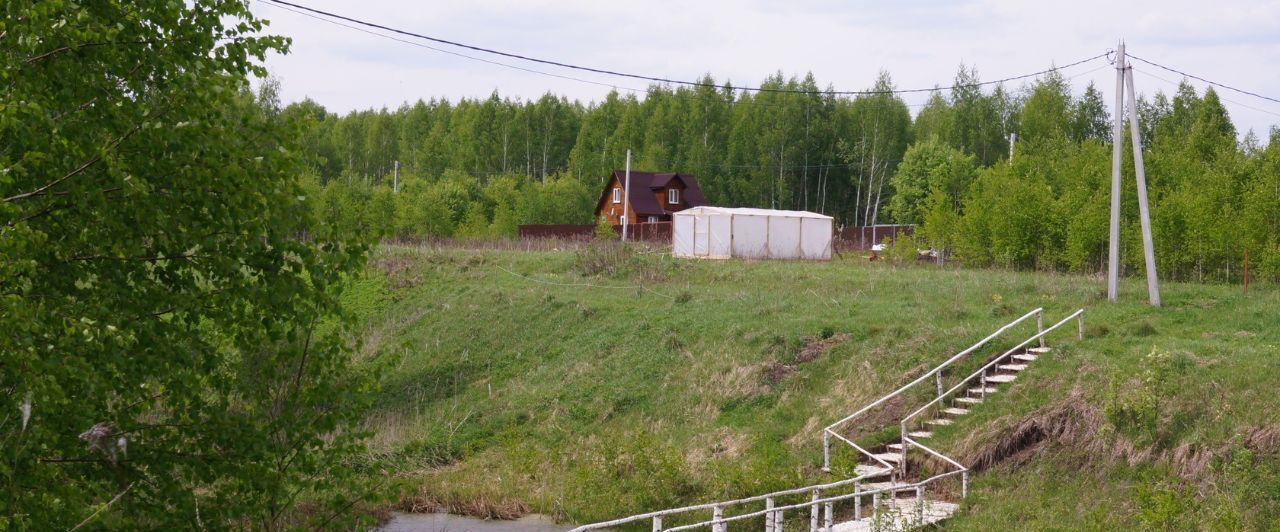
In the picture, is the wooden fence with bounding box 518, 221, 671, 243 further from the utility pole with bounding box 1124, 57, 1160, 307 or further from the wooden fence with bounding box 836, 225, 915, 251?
the utility pole with bounding box 1124, 57, 1160, 307

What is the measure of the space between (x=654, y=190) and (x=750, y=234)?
32.8m

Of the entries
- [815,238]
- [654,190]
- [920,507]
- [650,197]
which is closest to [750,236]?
[815,238]

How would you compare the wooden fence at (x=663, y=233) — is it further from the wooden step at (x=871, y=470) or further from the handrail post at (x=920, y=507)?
the handrail post at (x=920, y=507)

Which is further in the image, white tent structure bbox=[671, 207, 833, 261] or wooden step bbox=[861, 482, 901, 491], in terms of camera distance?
white tent structure bbox=[671, 207, 833, 261]

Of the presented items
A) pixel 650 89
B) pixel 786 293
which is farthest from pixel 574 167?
pixel 786 293

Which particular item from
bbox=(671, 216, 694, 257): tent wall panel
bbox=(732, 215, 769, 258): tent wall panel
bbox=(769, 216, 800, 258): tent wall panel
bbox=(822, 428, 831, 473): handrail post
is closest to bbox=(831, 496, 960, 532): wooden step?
bbox=(822, 428, 831, 473): handrail post

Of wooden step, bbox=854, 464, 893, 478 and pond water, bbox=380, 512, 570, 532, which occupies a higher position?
wooden step, bbox=854, 464, 893, 478

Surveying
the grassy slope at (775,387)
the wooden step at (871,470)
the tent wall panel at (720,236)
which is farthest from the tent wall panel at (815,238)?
the wooden step at (871,470)

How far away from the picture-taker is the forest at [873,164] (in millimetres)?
37000

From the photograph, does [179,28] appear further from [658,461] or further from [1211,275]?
[1211,275]

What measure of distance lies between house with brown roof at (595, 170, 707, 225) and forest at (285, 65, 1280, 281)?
366 cm

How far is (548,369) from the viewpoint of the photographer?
34.4 m

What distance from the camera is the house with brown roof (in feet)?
264

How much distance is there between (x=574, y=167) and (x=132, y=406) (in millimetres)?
87733
